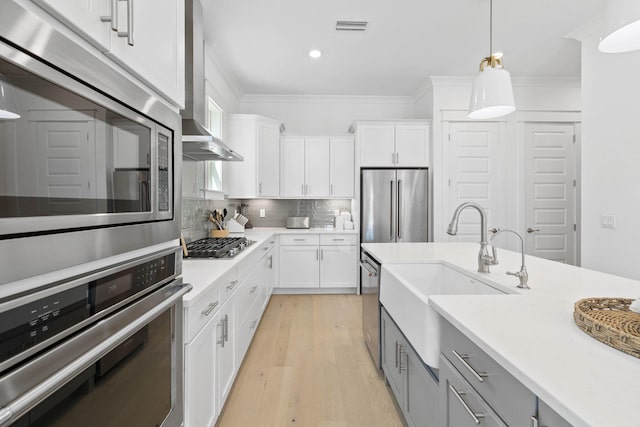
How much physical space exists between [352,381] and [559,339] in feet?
5.63

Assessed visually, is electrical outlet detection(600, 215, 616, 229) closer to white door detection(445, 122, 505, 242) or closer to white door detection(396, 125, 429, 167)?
white door detection(445, 122, 505, 242)

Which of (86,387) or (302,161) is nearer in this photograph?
(86,387)

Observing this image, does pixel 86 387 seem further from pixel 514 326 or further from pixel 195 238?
pixel 195 238

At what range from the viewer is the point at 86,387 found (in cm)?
69

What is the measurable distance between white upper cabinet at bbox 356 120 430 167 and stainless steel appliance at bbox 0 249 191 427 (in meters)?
3.69

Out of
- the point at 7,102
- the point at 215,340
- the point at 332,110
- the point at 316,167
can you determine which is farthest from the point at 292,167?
the point at 7,102

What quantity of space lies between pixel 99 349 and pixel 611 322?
1253 mm

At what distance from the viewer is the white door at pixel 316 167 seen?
4703 mm

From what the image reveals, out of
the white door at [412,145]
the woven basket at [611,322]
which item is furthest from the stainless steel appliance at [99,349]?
the white door at [412,145]

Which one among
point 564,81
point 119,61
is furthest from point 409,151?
point 119,61

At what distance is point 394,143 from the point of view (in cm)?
443

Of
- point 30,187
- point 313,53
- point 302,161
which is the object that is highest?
point 313,53

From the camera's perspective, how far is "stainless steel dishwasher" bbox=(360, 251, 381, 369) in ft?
7.36

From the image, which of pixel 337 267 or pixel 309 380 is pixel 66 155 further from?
pixel 337 267
